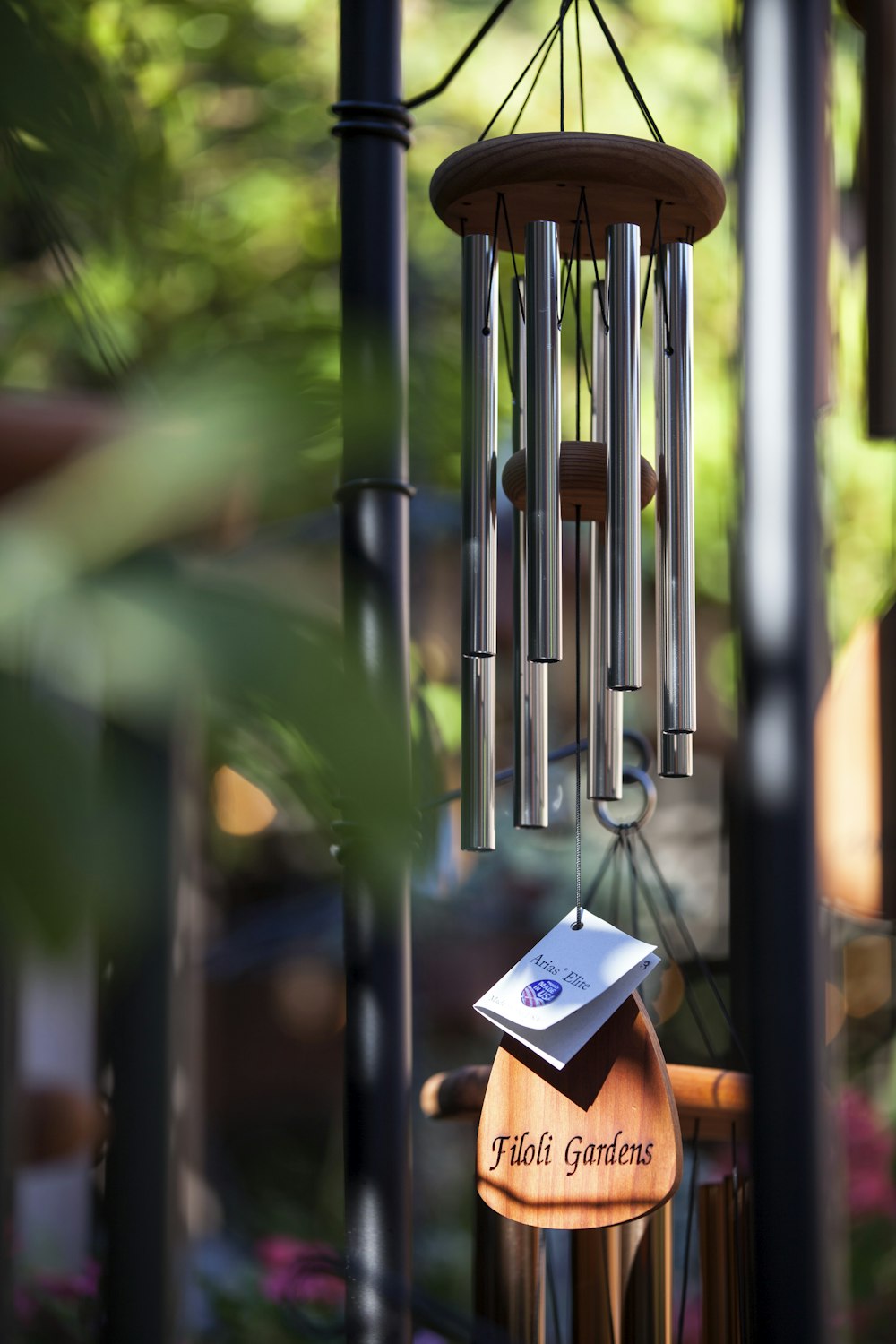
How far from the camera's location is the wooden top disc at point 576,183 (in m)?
0.97

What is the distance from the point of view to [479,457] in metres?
1.06

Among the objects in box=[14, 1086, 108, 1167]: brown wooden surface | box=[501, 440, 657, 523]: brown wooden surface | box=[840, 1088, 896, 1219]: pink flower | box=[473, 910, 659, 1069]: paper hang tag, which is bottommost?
box=[840, 1088, 896, 1219]: pink flower

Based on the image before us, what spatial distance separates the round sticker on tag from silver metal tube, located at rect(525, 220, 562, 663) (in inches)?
10.8

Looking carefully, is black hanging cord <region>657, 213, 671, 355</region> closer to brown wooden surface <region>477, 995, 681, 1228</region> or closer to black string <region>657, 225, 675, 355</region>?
black string <region>657, 225, 675, 355</region>

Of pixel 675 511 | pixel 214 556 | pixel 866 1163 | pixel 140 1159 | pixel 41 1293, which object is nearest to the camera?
pixel 214 556

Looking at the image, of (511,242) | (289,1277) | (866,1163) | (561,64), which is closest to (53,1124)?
(511,242)

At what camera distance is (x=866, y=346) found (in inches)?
35.8

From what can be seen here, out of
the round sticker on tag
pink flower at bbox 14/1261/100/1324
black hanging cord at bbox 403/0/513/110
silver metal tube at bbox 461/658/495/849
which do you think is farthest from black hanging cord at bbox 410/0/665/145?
pink flower at bbox 14/1261/100/1324

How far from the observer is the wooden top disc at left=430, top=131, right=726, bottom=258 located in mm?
972

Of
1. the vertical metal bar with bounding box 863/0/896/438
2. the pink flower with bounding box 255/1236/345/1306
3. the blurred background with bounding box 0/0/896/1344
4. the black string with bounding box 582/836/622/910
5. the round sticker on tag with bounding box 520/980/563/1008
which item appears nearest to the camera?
the blurred background with bounding box 0/0/896/1344

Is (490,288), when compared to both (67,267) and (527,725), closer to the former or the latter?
(527,725)

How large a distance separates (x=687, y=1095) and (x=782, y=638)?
417 mm

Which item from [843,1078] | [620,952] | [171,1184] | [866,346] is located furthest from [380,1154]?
[843,1078]

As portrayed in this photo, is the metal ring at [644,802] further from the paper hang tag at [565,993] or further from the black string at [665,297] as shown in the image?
the black string at [665,297]
